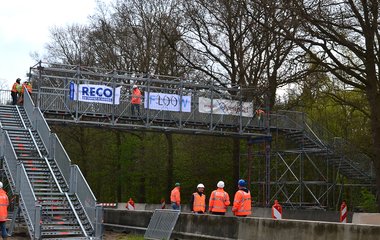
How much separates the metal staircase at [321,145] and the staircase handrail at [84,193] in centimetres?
2149

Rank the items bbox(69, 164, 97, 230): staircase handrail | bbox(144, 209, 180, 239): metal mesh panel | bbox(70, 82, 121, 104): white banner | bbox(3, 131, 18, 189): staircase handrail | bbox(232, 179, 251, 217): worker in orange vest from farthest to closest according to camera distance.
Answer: bbox(70, 82, 121, 104): white banner, bbox(3, 131, 18, 189): staircase handrail, bbox(69, 164, 97, 230): staircase handrail, bbox(144, 209, 180, 239): metal mesh panel, bbox(232, 179, 251, 217): worker in orange vest

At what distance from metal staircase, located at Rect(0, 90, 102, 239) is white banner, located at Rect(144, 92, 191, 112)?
34.2 feet

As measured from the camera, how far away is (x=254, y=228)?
54.1 ft

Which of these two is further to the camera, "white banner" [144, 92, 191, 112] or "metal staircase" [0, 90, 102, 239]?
"white banner" [144, 92, 191, 112]

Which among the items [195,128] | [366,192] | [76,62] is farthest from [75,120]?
[76,62]

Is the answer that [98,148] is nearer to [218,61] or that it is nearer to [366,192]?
[218,61]

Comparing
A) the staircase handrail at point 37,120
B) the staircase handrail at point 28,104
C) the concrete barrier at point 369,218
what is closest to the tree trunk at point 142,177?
the staircase handrail at point 28,104

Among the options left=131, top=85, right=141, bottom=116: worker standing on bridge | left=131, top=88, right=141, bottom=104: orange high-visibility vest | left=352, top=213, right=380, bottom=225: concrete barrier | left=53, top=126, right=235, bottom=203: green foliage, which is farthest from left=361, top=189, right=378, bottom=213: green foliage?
left=352, top=213, right=380, bottom=225: concrete barrier

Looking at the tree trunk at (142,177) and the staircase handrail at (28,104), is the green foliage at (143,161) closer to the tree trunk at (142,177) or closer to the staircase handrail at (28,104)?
the tree trunk at (142,177)

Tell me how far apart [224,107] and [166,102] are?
4.11 m

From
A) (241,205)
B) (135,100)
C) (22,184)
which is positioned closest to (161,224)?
(241,205)

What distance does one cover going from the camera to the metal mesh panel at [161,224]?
20.0 meters

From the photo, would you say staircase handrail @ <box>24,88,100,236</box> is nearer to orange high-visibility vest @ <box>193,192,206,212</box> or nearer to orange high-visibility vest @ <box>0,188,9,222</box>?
orange high-visibility vest @ <box>0,188,9,222</box>

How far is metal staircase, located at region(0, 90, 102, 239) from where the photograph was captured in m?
21.3
